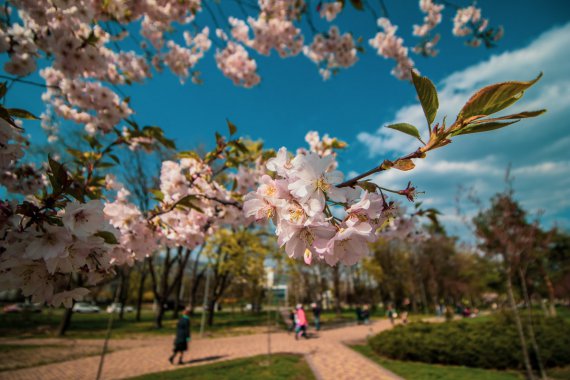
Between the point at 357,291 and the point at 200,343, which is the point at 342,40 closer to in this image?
the point at 200,343

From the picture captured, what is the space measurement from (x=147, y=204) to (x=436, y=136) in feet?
70.7

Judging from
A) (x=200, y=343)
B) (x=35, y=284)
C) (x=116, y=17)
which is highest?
(x=116, y=17)

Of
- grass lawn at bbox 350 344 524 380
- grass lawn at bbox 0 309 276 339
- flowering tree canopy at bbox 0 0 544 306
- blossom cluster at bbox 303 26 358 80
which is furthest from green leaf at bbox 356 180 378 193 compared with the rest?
grass lawn at bbox 0 309 276 339

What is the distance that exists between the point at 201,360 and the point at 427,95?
36.4 feet

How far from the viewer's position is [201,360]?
9766mm

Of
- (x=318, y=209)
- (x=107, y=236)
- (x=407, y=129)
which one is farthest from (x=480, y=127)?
(x=107, y=236)

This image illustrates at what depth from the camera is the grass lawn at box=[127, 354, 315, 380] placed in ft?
23.3

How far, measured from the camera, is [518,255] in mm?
7578

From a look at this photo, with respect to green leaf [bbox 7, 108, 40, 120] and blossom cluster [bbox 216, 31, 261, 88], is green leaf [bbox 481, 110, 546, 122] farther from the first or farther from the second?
blossom cluster [bbox 216, 31, 261, 88]

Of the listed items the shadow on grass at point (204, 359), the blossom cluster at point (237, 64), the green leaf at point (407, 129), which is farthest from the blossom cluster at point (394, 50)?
the shadow on grass at point (204, 359)

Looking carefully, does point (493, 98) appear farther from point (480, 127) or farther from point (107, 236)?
point (107, 236)

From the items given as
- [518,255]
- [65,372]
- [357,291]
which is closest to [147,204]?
[65,372]

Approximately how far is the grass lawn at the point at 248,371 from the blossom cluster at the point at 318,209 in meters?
7.22

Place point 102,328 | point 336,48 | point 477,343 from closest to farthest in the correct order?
point 336,48 → point 477,343 → point 102,328
